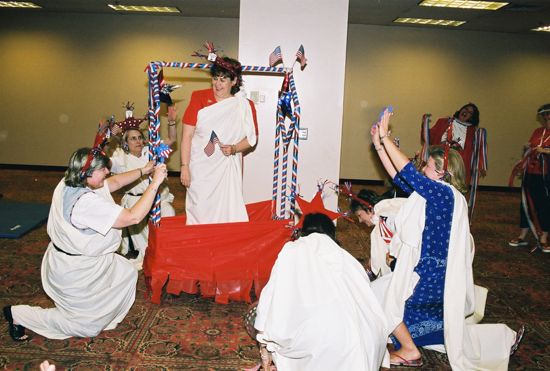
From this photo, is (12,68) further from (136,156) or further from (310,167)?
(310,167)

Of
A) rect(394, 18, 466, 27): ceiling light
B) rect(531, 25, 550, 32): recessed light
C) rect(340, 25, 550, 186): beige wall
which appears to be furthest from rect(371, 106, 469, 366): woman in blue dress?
rect(531, 25, 550, 32): recessed light

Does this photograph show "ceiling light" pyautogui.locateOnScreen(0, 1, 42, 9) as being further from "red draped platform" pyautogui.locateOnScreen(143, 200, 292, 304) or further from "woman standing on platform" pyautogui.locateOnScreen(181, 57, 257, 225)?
"red draped platform" pyautogui.locateOnScreen(143, 200, 292, 304)

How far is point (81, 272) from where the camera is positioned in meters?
2.72

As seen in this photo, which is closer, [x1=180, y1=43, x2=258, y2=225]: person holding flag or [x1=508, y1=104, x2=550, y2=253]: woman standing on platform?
[x1=180, y1=43, x2=258, y2=225]: person holding flag

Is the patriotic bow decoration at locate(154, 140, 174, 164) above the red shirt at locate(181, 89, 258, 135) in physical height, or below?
below

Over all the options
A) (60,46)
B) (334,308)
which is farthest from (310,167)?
(60,46)

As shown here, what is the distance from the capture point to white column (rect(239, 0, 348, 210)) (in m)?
4.70

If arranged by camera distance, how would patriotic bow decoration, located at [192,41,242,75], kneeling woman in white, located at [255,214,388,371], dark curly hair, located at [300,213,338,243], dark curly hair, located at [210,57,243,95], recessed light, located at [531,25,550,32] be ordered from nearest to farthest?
1. kneeling woman in white, located at [255,214,388,371]
2. dark curly hair, located at [300,213,338,243]
3. patriotic bow decoration, located at [192,41,242,75]
4. dark curly hair, located at [210,57,243,95]
5. recessed light, located at [531,25,550,32]

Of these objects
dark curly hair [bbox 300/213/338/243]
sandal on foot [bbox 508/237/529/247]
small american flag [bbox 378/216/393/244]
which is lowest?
sandal on foot [bbox 508/237/529/247]

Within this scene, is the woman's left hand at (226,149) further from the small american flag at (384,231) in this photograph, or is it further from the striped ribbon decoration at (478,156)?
the striped ribbon decoration at (478,156)

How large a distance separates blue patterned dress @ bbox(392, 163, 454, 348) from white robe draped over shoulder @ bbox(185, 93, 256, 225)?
1422 millimetres

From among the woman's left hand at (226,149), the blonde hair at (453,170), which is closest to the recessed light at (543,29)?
the blonde hair at (453,170)

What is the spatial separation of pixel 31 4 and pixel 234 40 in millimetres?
3285

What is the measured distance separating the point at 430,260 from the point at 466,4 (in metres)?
4.94
